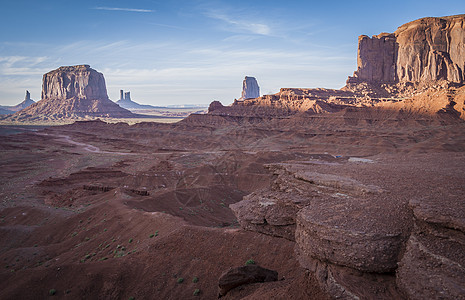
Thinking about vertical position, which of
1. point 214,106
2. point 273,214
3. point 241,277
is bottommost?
point 241,277

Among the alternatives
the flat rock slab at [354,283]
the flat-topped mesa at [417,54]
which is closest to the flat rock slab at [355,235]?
the flat rock slab at [354,283]

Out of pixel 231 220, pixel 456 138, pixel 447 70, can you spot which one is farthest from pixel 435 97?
pixel 231 220

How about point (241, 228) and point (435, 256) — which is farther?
point (241, 228)

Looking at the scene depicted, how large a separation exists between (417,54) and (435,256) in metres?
138

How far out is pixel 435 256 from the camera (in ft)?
20.6

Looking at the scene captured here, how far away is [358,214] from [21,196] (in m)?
32.9

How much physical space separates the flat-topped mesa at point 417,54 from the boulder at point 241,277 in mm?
130398

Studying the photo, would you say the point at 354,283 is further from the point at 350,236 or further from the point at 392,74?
the point at 392,74

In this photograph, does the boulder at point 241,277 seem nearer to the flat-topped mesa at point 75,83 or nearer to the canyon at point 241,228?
the canyon at point 241,228

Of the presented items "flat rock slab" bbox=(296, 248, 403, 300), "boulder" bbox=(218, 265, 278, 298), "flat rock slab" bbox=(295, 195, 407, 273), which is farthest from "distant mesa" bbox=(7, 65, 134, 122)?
"flat rock slab" bbox=(296, 248, 403, 300)

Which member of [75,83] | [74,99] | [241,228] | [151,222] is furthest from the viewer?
[75,83]

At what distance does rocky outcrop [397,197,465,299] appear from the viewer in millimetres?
5863

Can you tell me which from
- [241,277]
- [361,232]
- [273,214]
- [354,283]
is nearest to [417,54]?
[273,214]

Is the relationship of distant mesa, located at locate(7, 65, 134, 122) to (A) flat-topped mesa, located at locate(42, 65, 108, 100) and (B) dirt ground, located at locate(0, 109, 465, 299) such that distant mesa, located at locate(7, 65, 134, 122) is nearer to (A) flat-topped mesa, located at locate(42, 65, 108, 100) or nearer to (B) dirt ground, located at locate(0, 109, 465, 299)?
(A) flat-topped mesa, located at locate(42, 65, 108, 100)
